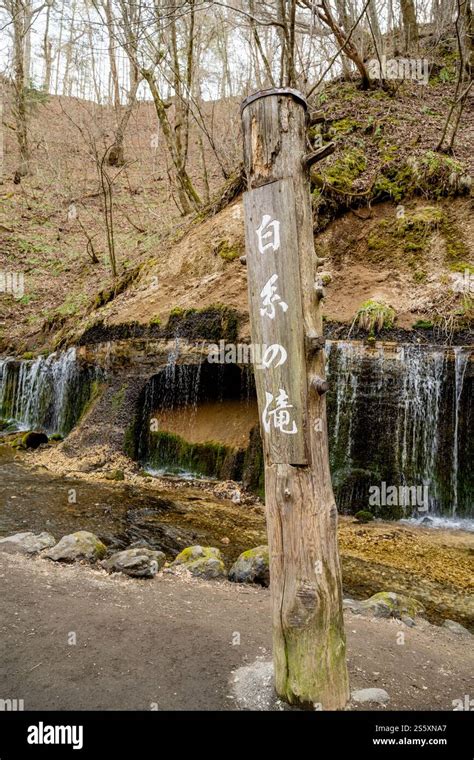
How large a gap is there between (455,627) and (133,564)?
3.16 m

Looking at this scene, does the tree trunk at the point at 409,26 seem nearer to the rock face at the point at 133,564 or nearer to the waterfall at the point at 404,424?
the waterfall at the point at 404,424

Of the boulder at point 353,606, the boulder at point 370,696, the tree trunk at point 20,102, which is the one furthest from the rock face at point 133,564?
the tree trunk at point 20,102

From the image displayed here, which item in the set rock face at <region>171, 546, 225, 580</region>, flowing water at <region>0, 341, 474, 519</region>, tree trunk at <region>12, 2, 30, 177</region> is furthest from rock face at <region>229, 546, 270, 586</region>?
tree trunk at <region>12, 2, 30, 177</region>

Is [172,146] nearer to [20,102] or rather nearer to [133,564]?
[20,102]

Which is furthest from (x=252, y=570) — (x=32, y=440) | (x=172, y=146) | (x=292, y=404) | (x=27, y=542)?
(x=172, y=146)

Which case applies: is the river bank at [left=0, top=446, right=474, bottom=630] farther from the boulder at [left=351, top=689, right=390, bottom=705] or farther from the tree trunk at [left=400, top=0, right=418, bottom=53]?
the tree trunk at [left=400, top=0, right=418, bottom=53]

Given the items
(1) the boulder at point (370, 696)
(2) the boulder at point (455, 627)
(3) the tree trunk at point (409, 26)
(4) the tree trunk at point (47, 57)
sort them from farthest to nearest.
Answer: (4) the tree trunk at point (47, 57) → (3) the tree trunk at point (409, 26) → (2) the boulder at point (455, 627) → (1) the boulder at point (370, 696)

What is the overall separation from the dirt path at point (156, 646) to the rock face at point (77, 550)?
1.04ft

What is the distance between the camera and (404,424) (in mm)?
8680

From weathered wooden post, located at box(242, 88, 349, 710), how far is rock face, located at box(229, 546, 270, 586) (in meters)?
2.57

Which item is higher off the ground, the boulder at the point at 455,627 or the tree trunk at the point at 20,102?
the tree trunk at the point at 20,102

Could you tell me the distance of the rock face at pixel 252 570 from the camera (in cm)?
546

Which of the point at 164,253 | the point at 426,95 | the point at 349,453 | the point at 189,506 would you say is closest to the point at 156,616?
the point at 189,506

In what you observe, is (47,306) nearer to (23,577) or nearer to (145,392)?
(145,392)
